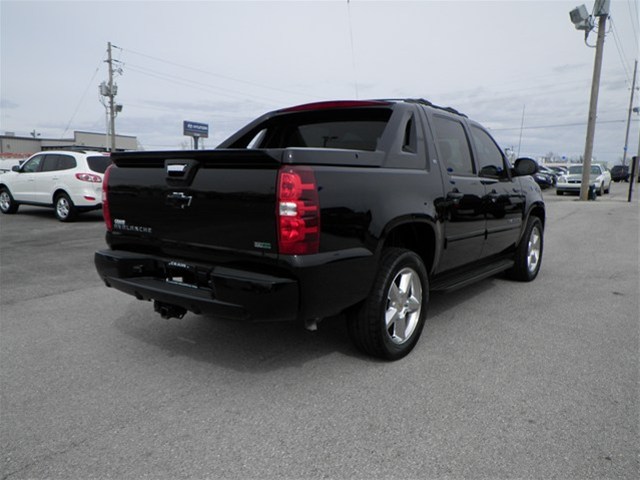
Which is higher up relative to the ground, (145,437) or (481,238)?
(481,238)

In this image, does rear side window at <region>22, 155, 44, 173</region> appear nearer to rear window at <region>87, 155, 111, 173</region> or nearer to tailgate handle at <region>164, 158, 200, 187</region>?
rear window at <region>87, 155, 111, 173</region>

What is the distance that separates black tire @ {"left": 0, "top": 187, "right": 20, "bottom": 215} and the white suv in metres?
0.24

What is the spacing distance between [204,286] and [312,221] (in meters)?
0.84

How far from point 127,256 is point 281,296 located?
1.33m

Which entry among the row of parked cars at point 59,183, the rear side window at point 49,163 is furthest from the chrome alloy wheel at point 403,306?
the rear side window at point 49,163

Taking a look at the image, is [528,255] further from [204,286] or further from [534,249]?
[204,286]

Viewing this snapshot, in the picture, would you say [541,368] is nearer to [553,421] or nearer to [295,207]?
[553,421]

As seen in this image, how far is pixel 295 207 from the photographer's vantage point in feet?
8.50

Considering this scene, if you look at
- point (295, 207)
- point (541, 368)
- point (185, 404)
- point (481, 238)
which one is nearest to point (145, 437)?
point (185, 404)

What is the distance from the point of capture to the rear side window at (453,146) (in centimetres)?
404

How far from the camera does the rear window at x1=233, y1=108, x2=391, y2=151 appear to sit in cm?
385

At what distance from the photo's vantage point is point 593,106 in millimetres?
19844

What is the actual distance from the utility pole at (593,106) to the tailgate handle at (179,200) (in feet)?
67.7

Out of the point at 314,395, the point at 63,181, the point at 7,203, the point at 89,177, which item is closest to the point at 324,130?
the point at 314,395
